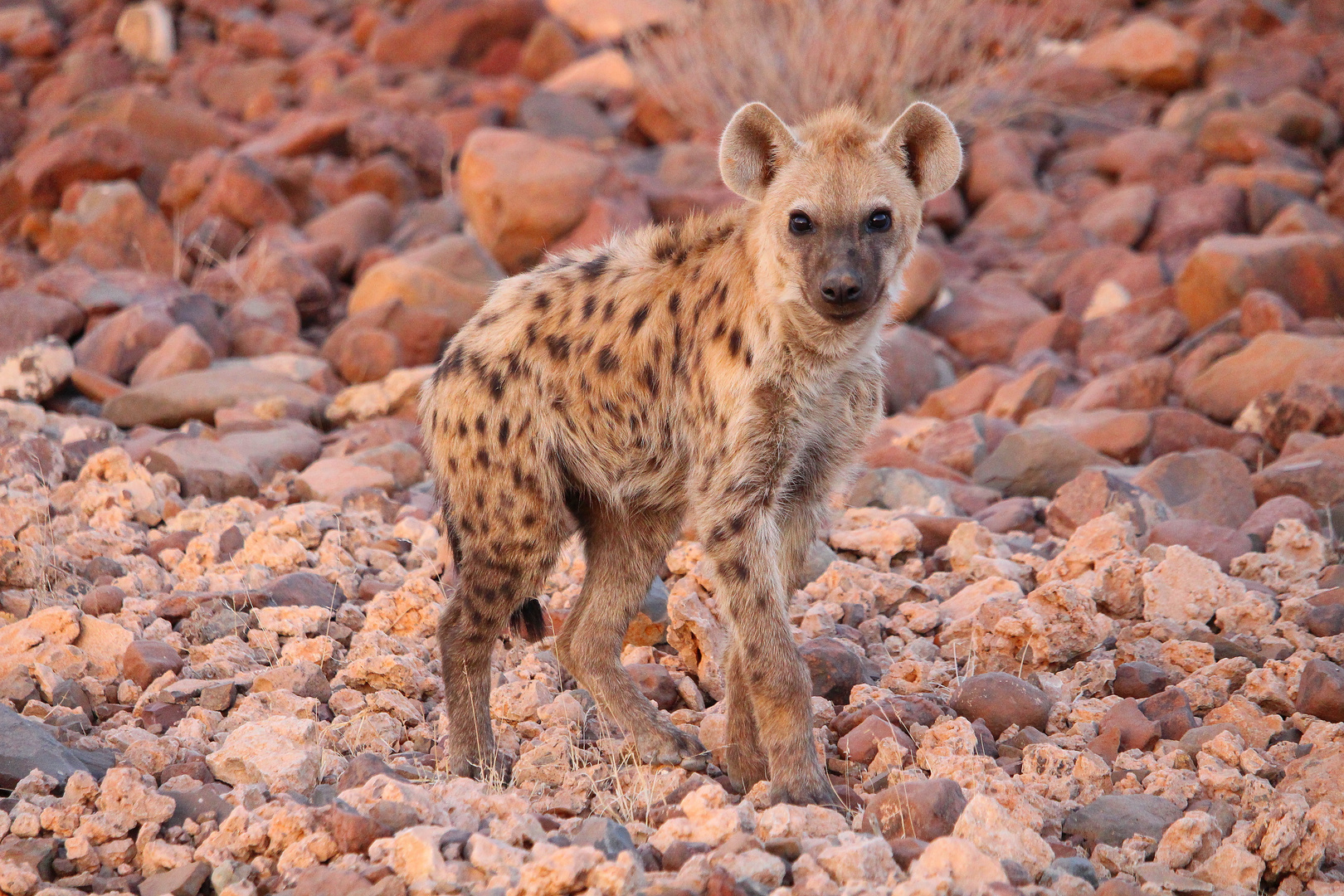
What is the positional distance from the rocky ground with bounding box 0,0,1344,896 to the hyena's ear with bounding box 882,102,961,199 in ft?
4.74

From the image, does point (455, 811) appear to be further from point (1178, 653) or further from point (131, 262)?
point (131, 262)

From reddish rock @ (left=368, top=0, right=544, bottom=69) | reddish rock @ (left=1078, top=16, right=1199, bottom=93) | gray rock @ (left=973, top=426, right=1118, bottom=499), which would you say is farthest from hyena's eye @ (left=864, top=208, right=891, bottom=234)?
reddish rock @ (left=368, top=0, right=544, bottom=69)

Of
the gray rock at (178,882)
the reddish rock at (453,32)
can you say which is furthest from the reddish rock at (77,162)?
the gray rock at (178,882)

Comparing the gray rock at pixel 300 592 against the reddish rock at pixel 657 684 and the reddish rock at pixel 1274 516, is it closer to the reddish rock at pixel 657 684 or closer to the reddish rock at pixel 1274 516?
the reddish rock at pixel 657 684

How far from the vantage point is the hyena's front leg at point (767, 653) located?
361 cm

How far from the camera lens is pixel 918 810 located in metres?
3.27

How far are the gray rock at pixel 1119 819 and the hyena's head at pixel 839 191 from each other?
4.84 ft

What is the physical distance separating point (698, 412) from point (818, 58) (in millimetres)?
7847

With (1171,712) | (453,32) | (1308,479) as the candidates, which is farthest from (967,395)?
(453,32)

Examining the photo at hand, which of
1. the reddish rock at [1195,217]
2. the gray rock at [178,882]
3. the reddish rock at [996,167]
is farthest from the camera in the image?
the reddish rock at [996,167]

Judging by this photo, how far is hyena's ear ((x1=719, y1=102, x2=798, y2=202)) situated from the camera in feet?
13.2

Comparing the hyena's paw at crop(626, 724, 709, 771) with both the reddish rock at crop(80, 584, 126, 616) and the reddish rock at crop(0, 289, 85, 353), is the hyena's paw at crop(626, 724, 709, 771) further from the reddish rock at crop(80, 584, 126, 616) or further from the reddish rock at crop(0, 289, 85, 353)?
the reddish rock at crop(0, 289, 85, 353)

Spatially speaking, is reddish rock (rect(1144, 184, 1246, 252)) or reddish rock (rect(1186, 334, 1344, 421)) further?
reddish rock (rect(1144, 184, 1246, 252))

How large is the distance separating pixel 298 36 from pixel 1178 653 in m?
14.4
